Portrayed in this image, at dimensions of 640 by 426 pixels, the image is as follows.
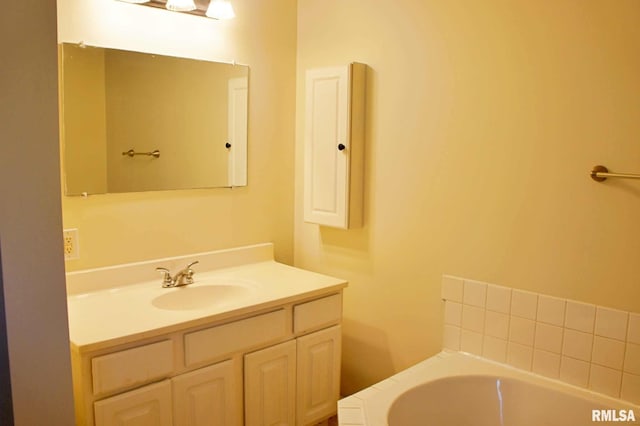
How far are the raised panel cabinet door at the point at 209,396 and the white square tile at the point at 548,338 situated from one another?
120 centimetres

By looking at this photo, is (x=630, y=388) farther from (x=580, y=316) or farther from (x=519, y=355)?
(x=519, y=355)

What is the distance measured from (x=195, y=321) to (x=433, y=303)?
1.09 m

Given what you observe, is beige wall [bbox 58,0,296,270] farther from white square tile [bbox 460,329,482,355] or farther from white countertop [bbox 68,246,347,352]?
white square tile [bbox 460,329,482,355]

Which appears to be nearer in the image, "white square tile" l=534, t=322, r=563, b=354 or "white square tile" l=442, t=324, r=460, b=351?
"white square tile" l=534, t=322, r=563, b=354

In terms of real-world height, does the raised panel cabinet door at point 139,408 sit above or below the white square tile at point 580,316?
below

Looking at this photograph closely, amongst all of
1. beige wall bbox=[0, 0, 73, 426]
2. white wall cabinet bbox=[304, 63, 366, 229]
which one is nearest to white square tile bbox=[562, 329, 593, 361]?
white wall cabinet bbox=[304, 63, 366, 229]

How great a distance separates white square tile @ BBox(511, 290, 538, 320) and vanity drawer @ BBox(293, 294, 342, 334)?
2.55 feet

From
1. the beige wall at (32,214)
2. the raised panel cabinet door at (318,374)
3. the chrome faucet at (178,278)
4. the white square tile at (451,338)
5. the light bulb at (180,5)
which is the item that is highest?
the light bulb at (180,5)

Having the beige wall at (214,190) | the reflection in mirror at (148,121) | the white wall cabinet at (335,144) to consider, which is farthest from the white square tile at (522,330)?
the reflection in mirror at (148,121)

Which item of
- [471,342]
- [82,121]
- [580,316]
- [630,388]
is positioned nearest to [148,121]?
[82,121]

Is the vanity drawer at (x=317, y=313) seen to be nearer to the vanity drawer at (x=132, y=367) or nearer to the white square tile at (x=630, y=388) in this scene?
the vanity drawer at (x=132, y=367)

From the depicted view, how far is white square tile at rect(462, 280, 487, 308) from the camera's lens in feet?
7.20

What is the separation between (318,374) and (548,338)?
3.29 ft

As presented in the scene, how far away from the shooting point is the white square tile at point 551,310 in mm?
1976
